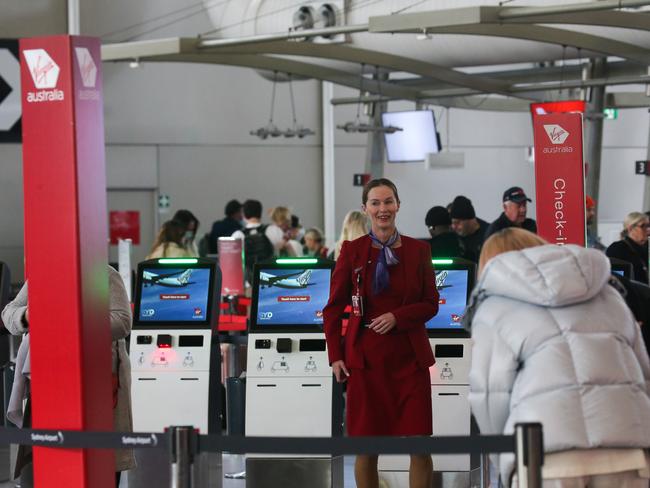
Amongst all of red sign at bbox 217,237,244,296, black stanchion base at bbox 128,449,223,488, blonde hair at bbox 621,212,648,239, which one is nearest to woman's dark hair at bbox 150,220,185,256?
red sign at bbox 217,237,244,296

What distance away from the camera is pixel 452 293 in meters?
Result: 6.50

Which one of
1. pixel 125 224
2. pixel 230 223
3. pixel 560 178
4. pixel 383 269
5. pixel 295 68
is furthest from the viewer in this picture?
pixel 125 224

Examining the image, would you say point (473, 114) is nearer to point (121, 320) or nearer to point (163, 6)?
point (163, 6)

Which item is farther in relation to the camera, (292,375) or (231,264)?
(231,264)

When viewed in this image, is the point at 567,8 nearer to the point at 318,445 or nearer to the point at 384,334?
the point at 384,334

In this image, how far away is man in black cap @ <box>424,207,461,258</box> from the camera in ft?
28.7

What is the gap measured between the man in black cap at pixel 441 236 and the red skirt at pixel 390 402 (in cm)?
339

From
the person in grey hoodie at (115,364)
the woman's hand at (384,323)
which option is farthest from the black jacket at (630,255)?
the person in grey hoodie at (115,364)

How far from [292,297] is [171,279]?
2.34 feet

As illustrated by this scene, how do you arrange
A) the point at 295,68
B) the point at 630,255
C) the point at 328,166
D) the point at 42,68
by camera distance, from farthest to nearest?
the point at 328,166 < the point at 295,68 < the point at 630,255 < the point at 42,68

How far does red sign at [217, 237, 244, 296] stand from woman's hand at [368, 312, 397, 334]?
5.03 metres

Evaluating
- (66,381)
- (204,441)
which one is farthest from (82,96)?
(204,441)

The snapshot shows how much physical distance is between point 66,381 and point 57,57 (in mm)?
1167

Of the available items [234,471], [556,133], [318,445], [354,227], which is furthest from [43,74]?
[234,471]
